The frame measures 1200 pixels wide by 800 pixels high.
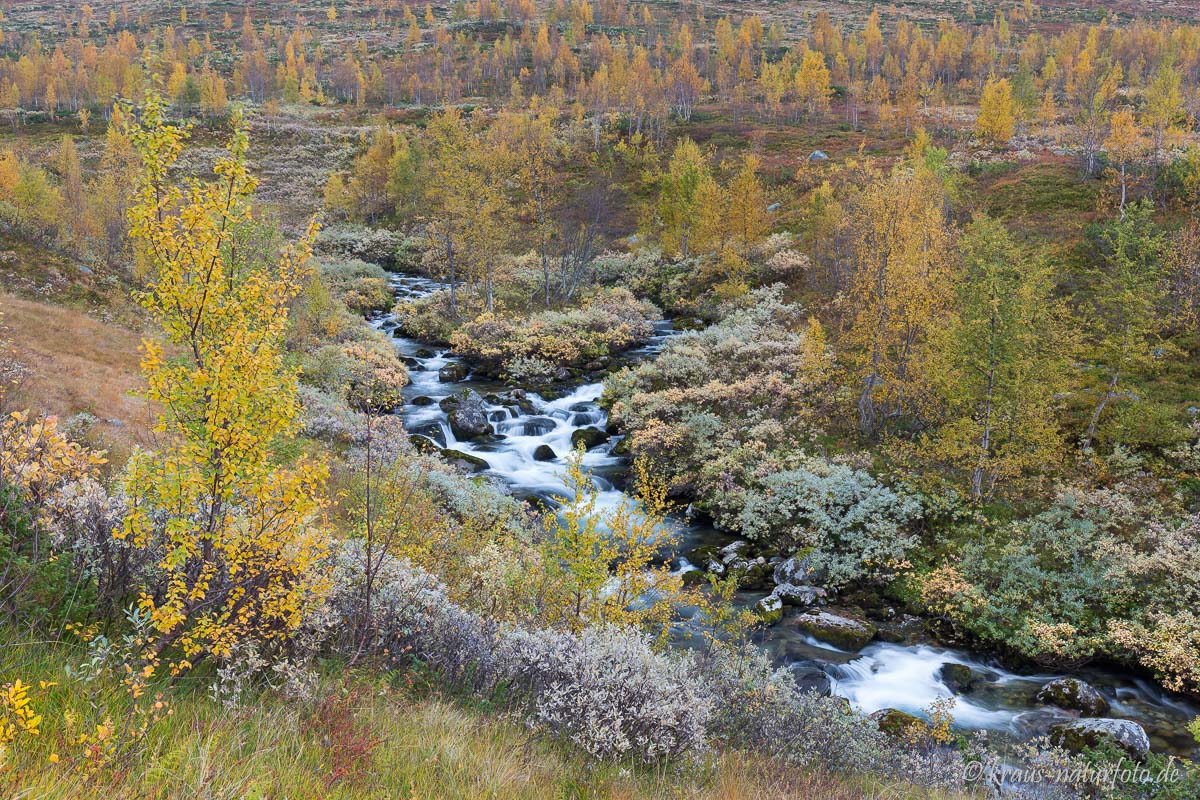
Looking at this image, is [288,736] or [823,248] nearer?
[288,736]

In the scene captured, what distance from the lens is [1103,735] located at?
12094mm

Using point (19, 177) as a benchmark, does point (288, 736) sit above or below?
below

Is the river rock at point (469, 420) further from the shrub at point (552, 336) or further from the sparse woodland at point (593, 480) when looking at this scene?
the shrub at point (552, 336)

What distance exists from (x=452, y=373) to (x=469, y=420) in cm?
734

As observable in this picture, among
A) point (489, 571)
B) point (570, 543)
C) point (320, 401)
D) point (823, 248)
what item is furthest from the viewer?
point (823, 248)

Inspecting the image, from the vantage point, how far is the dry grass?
1483cm

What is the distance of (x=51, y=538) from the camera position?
6.29 meters

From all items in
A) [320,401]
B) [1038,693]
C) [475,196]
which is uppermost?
[475,196]

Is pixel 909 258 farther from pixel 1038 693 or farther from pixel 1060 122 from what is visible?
pixel 1060 122

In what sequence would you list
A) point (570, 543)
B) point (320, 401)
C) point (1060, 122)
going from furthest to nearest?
1. point (1060, 122)
2. point (320, 401)
3. point (570, 543)

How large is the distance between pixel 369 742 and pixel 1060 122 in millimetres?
104304

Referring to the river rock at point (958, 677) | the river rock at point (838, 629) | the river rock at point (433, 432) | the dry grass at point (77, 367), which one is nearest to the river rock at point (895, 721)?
the river rock at point (958, 677)

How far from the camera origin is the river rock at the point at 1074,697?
44.5ft

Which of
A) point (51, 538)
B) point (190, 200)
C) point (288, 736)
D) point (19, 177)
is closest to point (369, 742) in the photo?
point (288, 736)
